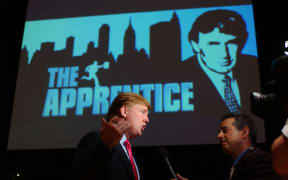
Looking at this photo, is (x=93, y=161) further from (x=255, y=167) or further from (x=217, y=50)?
(x=217, y=50)

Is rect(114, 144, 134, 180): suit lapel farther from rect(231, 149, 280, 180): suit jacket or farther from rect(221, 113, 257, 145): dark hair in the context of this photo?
rect(221, 113, 257, 145): dark hair

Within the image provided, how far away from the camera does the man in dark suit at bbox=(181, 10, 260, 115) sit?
371cm

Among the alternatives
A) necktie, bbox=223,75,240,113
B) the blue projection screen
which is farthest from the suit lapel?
necktie, bbox=223,75,240,113

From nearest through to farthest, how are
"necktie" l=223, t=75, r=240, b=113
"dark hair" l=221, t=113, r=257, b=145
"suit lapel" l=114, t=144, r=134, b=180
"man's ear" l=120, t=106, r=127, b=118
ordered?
"suit lapel" l=114, t=144, r=134, b=180 → "man's ear" l=120, t=106, r=127, b=118 → "dark hair" l=221, t=113, r=257, b=145 → "necktie" l=223, t=75, r=240, b=113

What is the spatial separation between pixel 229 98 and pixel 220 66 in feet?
1.29

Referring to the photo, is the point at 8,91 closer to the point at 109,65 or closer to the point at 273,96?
the point at 109,65

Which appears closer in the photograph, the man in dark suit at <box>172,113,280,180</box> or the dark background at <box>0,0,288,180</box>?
the man in dark suit at <box>172,113,280,180</box>

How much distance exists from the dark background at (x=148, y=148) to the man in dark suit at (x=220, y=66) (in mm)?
399

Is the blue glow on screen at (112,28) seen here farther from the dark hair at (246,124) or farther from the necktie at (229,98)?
the dark hair at (246,124)

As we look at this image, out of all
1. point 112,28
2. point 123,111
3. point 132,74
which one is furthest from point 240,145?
point 112,28

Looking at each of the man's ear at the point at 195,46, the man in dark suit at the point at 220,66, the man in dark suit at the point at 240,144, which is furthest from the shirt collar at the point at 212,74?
the man in dark suit at the point at 240,144

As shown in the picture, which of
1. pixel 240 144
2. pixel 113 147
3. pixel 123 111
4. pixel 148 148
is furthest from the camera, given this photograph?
pixel 148 148

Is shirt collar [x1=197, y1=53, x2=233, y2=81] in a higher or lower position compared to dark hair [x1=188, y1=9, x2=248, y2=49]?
lower

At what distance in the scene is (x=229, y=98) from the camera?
3.71 m
